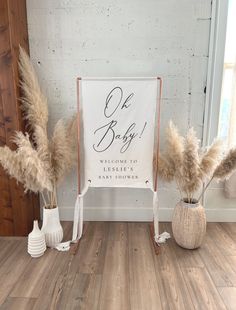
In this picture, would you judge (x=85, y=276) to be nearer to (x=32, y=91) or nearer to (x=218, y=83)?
(x=32, y=91)

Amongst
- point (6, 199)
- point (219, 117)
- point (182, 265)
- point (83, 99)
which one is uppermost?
point (83, 99)

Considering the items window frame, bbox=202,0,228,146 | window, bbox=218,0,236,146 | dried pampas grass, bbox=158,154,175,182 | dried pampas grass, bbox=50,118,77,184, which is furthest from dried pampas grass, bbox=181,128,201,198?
dried pampas grass, bbox=50,118,77,184

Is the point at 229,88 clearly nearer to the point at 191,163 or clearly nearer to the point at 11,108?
the point at 191,163

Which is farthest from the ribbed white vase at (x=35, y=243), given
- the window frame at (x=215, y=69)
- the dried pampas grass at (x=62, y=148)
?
the window frame at (x=215, y=69)

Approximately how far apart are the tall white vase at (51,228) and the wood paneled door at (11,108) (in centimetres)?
25

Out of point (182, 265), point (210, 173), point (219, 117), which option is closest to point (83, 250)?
point (182, 265)

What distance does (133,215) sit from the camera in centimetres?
238

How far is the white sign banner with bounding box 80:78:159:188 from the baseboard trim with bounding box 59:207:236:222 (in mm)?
535

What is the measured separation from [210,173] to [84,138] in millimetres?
1012

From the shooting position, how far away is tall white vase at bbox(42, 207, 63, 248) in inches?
77.2

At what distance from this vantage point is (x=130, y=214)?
2.37 meters

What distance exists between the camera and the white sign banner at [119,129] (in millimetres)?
1811

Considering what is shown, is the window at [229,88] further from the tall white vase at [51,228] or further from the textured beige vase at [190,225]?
the tall white vase at [51,228]

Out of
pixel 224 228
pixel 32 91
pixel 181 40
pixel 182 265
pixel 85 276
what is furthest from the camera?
pixel 224 228
